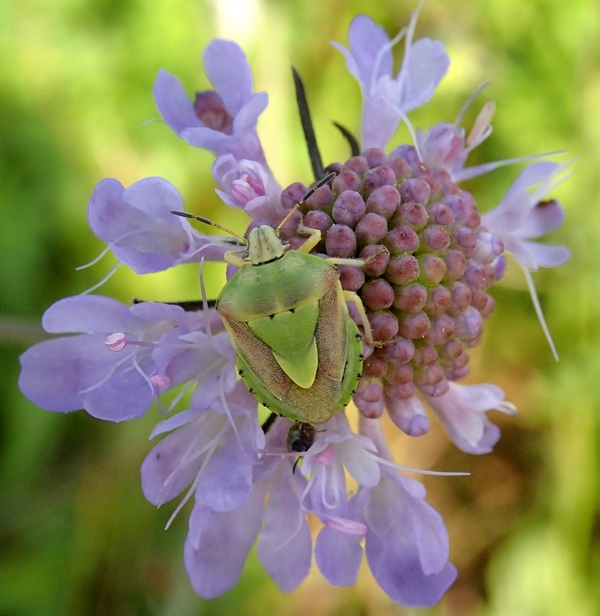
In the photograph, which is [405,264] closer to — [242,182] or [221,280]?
[242,182]

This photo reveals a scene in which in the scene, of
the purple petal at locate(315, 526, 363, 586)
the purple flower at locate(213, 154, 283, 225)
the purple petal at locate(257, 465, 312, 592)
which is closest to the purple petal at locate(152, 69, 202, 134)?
the purple flower at locate(213, 154, 283, 225)

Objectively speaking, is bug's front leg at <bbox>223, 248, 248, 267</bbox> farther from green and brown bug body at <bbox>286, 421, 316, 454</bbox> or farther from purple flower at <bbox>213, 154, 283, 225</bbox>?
green and brown bug body at <bbox>286, 421, 316, 454</bbox>

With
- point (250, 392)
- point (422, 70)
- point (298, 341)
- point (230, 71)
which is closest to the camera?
point (298, 341)

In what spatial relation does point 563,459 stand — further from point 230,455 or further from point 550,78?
point 230,455

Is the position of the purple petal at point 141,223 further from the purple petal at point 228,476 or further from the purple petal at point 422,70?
the purple petal at point 422,70

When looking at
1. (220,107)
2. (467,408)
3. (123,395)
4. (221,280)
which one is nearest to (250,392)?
(123,395)

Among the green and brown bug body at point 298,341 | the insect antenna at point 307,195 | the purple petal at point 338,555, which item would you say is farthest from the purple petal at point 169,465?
the insect antenna at point 307,195
